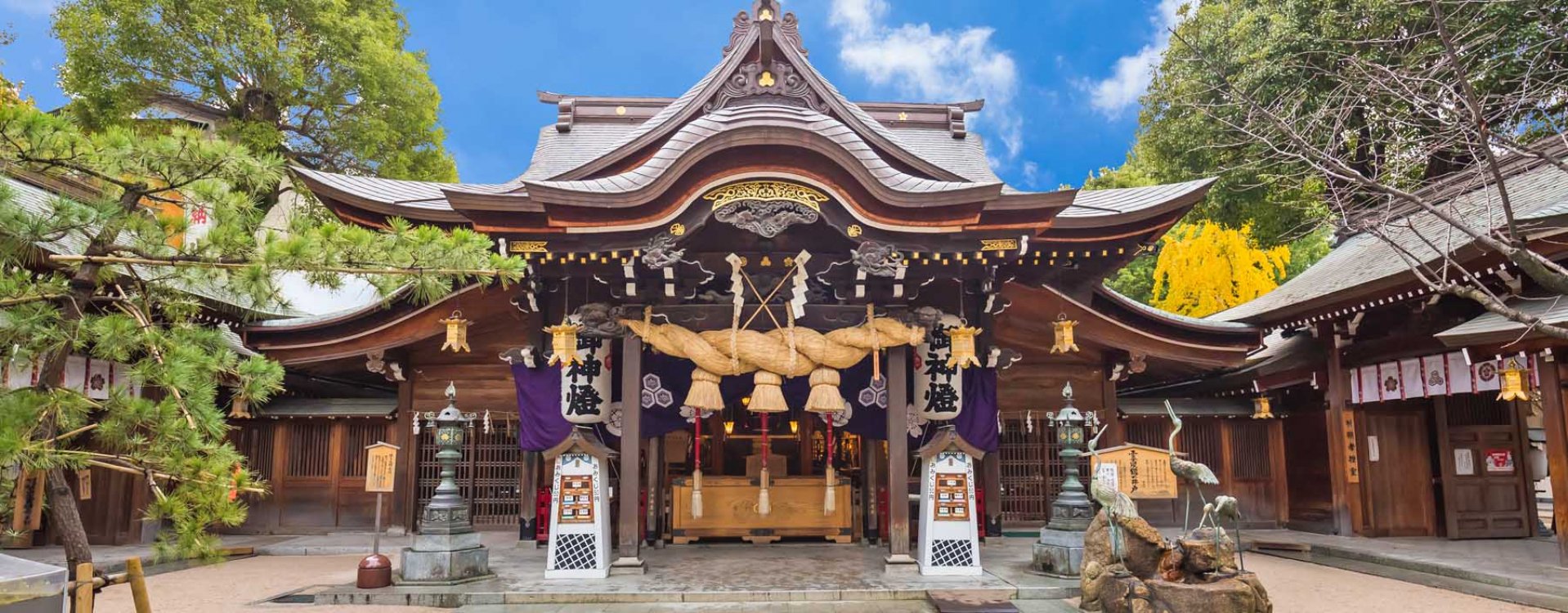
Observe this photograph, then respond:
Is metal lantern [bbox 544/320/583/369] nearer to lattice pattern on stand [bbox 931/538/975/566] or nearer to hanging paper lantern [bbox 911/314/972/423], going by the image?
hanging paper lantern [bbox 911/314/972/423]

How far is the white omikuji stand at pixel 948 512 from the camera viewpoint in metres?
7.86

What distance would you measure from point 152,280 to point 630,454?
15.2 feet

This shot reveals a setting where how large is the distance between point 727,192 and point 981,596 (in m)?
4.26

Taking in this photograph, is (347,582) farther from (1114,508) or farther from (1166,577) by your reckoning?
(1166,577)

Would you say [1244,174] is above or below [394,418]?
above

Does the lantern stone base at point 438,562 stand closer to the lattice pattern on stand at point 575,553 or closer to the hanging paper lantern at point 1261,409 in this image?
the lattice pattern on stand at point 575,553

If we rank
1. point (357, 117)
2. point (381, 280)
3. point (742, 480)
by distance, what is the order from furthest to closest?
1. point (357, 117)
2. point (742, 480)
3. point (381, 280)

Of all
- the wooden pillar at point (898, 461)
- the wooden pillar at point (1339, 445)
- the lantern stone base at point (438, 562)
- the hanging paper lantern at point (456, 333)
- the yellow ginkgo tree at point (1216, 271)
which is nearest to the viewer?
the lantern stone base at point (438, 562)

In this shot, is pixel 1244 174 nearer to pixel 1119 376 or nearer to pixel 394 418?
pixel 1119 376

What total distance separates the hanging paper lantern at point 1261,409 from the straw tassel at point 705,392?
7.97 meters

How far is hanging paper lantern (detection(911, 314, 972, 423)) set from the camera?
913 cm

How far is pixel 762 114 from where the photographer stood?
7844mm

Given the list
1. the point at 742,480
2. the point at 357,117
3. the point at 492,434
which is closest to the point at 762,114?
the point at 742,480

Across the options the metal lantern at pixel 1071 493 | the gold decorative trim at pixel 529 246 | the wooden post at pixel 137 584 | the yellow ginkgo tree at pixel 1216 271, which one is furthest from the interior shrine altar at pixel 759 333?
the yellow ginkgo tree at pixel 1216 271
